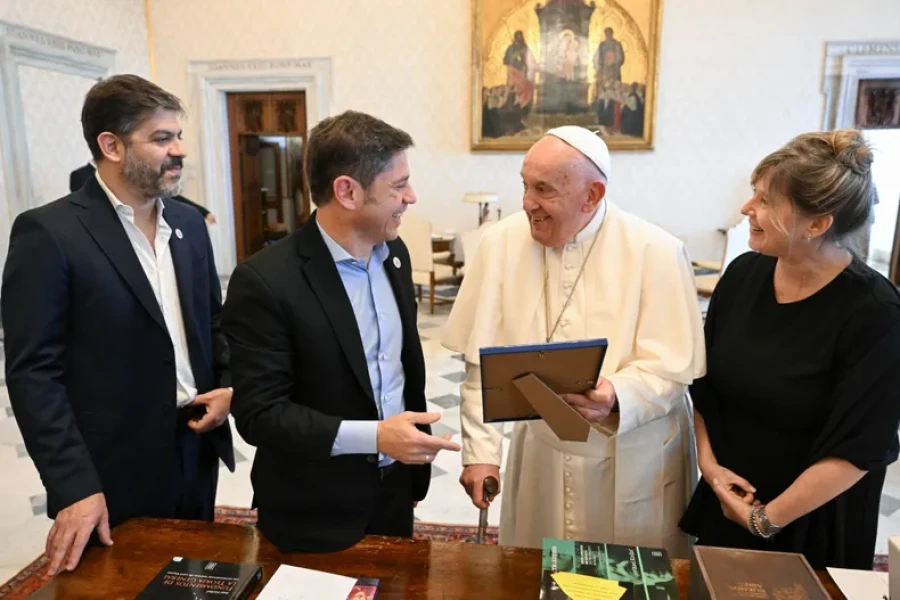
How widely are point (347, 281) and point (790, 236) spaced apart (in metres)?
1.13

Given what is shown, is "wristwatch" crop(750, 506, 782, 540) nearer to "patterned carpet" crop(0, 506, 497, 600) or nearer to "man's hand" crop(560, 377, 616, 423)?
"man's hand" crop(560, 377, 616, 423)

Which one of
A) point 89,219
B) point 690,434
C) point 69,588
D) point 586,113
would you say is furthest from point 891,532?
point 586,113

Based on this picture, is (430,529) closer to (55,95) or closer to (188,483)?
(188,483)

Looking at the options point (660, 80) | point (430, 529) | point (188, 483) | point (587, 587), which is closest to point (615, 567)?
point (587, 587)

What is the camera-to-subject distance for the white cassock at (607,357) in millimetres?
1865

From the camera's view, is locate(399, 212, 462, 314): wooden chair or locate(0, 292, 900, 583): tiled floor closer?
locate(0, 292, 900, 583): tiled floor

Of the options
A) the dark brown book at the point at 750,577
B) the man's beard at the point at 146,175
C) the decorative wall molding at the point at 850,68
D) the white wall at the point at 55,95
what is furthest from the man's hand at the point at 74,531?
the decorative wall molding at the point at 850,68

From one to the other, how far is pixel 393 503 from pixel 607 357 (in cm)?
75

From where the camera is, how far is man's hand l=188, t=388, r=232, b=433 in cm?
199

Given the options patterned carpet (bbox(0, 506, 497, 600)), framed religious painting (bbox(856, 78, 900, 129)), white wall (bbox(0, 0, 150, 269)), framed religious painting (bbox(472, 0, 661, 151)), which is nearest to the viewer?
patterned carpet (bbox(0, 506, 497, 600))

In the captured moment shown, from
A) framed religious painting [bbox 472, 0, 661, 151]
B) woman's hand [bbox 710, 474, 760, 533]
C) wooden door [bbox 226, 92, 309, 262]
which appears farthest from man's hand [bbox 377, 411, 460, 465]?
wooden door [bbox 226, 92, 309, 262]

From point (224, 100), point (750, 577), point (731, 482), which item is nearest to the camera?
point (750, 577)

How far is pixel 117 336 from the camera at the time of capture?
1.80 meters

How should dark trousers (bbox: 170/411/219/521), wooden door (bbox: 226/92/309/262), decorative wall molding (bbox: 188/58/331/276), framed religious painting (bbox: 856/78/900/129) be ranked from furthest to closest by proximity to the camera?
wooden door (bbox: 226/92/309/262) → decorative wall molding (bbox: 188/58/331/276) → framed religious painting (bbox: 856/78/900/129) → dark trousers (bbox: 170/411/219/521)
